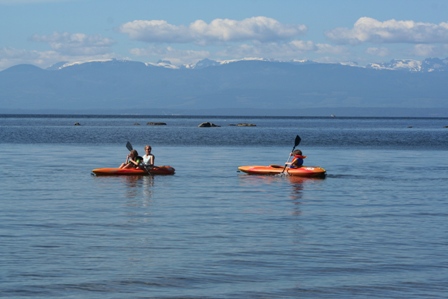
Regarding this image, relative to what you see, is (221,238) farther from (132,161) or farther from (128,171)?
(132,161)

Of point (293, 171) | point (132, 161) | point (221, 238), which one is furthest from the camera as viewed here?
point (293, 171)

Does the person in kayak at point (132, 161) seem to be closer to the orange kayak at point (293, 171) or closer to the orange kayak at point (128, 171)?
the orange kayak at point (128, 171)

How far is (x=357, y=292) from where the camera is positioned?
1600cm

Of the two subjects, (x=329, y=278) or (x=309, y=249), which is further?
(x=309, y=249)

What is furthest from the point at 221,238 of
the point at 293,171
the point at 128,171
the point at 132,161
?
the point at 293,171

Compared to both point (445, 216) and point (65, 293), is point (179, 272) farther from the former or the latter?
point (445, 216)

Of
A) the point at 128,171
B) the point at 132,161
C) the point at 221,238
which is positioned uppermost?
the point at 132,161

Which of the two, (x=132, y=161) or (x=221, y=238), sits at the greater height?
(x=132, y=161)

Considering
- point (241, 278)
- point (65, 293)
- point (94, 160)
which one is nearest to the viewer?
point (65, 293)

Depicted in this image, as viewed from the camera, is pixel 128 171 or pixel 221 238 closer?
pixel 221 238

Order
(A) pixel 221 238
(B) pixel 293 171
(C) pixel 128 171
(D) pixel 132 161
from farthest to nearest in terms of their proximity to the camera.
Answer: (B) pixel 293 171, (D) pixel 132 161, (C) pixel 128 171, (A) pixel 221 238

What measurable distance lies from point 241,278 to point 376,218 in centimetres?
929

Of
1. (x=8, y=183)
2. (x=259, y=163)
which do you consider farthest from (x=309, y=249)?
(x=259, y=163)

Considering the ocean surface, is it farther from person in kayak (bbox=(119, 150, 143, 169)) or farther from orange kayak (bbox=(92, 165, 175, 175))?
person in kayak (bbox=(119, 150, 143, 169))
